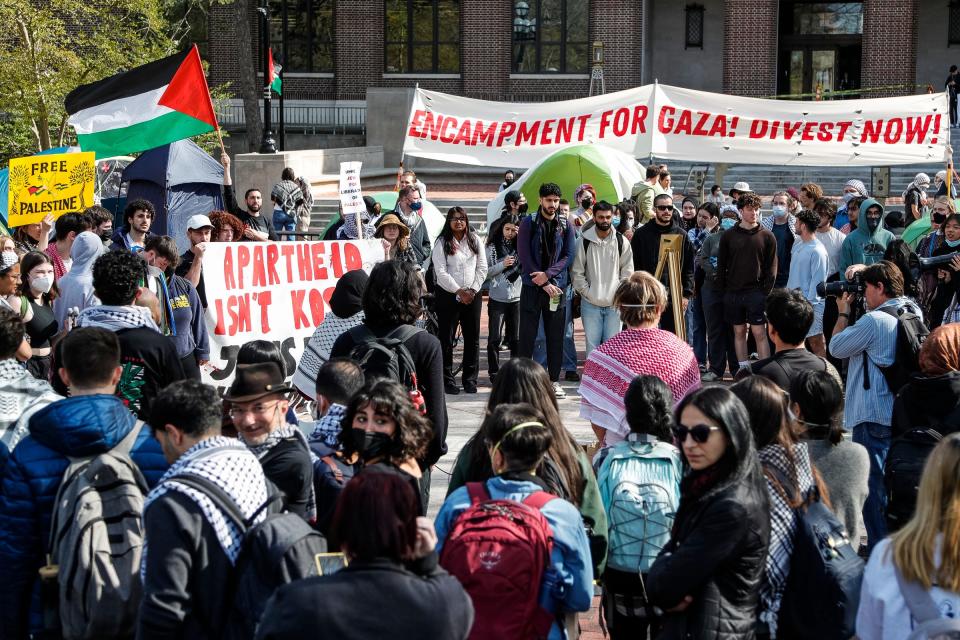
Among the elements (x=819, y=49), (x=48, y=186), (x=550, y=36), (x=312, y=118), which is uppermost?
(x=550, y=36)

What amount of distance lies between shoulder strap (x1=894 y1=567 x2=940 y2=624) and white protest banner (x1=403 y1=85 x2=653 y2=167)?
1153cm

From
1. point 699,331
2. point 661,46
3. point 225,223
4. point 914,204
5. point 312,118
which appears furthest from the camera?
point 661,46

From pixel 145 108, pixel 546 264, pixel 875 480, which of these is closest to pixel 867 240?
pixel 546 264

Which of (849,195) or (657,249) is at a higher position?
(849,195)

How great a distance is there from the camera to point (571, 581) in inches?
154

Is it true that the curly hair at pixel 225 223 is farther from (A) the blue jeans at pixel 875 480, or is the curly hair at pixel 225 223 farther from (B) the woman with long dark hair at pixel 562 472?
(B) the woman with long dark hair at pixel 562 472

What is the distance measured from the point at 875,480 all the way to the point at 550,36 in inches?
1283

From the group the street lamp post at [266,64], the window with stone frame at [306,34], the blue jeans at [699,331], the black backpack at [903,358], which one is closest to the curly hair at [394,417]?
the black backpack at [903,358]

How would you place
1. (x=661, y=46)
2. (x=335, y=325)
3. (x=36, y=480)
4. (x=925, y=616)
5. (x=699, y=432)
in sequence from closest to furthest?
(x=925, y=616)
(x=699, y=432)
(x=36, y=480)
(x=335, y=325)
(x=661, y=46)

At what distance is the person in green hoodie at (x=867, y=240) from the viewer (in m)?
A: 11.1

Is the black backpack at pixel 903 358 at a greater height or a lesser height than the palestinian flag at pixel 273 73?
lesser

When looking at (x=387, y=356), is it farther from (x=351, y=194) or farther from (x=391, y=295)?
(x=351, y=194)

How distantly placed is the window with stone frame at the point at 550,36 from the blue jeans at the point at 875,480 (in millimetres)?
31859

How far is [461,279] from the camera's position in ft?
Result: 36.6
